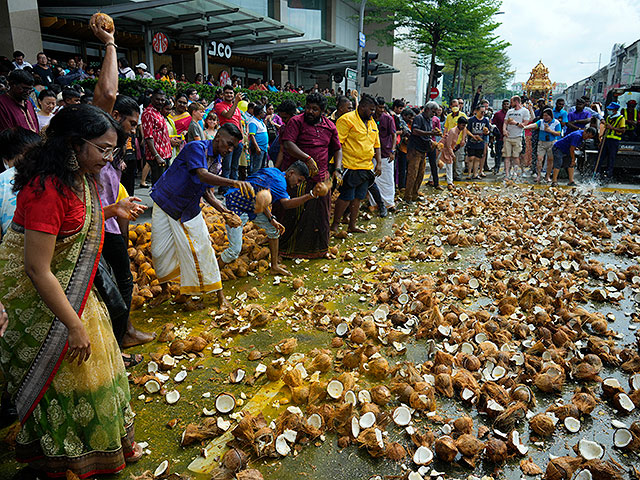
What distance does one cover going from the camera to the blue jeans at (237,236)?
4586 millimetres

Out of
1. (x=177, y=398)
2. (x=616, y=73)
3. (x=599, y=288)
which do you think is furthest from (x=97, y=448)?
(x=616, y=73)

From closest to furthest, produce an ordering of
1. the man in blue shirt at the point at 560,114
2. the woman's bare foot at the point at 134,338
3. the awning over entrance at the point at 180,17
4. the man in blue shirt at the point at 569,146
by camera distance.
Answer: the woman's bare foot at the point at 134,338, the man in blue shirt at the point at 569,146, the man in blue shirt at the point at 560,114, the awning over entrance at the point at 180,17

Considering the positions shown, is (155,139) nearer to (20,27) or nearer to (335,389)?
(335,389)

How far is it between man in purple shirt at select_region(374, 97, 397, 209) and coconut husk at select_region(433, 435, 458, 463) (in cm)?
566

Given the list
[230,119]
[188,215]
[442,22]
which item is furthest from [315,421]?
[442,22]

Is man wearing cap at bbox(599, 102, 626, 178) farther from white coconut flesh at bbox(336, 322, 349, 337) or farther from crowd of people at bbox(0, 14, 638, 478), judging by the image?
white coconut flesh at bbox(336, 322, 349, 337)

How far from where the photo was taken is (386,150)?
7.64 meters

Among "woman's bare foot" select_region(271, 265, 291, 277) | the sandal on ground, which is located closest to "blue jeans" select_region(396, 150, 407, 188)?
"woman's bare foot" select_region(271, 265, 291, 277)

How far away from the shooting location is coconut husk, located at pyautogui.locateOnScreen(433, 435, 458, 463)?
2.21 m

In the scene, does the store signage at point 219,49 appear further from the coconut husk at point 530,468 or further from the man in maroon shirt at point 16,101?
the coconut husk at point 530,468

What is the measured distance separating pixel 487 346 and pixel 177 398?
6.82 feet

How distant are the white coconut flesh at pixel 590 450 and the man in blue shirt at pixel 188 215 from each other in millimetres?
2702

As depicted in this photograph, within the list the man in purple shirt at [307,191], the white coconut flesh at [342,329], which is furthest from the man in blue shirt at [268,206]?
the white coconut flesh at [342,329]

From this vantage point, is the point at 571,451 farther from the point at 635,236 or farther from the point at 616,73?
the point at 616,73
